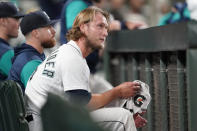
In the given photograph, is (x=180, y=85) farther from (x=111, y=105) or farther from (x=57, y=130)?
(x=57, y=130)

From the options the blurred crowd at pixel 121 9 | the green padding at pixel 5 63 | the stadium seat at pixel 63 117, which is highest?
the blurred crowd at pixel 121 9

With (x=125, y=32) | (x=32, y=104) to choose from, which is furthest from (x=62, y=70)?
(x=125, y=32)

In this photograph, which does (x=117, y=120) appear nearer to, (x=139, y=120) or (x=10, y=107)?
(x=139, y=120)

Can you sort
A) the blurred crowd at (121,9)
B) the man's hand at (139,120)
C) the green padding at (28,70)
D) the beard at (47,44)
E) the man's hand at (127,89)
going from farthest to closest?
1. the blurred crowd at (121,9)
2. the beard at (47,44)
3. the green padding at (28,70)
4. the man's hand at (139,120)
5. the man's hand at (127,89)

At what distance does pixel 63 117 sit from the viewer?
1372 millimetres

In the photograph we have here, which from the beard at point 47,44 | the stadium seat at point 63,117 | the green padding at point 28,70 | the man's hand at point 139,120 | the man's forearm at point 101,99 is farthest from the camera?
the beard at point 47,44

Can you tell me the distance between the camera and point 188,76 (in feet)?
10.7

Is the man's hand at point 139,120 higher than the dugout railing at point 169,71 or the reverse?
the reverse

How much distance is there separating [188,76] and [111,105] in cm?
63

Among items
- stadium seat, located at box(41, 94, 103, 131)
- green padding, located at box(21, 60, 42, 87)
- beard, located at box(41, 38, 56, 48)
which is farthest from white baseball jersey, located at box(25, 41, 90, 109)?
stadium seat, located at box(41, 94, 103, 131)

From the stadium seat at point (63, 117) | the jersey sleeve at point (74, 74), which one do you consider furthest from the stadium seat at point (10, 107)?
the stadium seat at point (63, 117)

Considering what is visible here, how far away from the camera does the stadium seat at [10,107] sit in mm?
3014

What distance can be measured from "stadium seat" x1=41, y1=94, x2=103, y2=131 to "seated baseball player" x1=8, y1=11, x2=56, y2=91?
2.34 metres

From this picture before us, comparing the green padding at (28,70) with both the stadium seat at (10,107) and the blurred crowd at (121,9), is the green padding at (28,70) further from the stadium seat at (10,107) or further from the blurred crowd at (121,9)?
the blurred crowd at (121,9)
